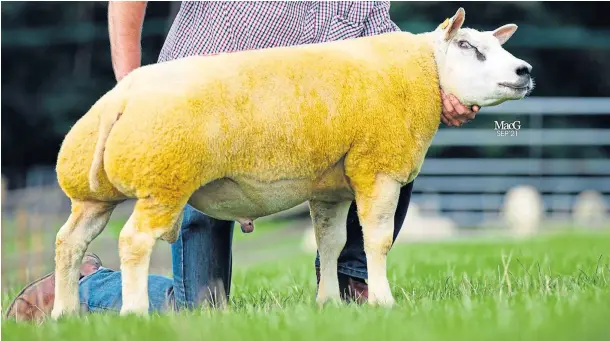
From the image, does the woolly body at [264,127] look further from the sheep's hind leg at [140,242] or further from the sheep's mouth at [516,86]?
the sheep's mouth at [516,86]

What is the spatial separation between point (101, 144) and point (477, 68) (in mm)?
1417

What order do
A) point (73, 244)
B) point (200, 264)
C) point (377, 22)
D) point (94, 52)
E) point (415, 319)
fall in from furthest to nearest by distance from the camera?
1. point (94, 52)
2. point (200, 264)
3. point (377, 22)
4. point (73, 244)
5. point (415, 319)

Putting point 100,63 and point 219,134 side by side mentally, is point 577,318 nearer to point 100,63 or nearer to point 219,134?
point 219,134

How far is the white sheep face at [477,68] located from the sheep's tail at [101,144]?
1254 millimetres

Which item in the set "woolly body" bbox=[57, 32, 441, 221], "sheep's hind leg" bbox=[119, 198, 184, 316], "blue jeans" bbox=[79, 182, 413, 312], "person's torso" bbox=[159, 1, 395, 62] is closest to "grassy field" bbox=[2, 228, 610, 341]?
"sheep's hind leg" bbox=[119, 198, 184, 316]

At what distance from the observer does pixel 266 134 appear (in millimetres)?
3781

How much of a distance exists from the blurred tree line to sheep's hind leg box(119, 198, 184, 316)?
1366cm

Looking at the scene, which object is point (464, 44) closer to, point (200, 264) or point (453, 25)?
point (453, 25)

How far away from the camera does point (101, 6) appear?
74.5 ft

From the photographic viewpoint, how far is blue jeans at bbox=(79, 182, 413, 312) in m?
4.69

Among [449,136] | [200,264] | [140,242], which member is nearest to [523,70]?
[140,242]

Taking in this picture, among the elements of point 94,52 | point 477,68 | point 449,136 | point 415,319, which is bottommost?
point 415,319

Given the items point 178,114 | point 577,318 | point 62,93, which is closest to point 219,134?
point 178,114

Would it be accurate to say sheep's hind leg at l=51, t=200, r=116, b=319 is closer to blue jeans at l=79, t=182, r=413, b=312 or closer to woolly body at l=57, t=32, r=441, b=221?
woolly body at l=57, t=32, r=441, b=221
